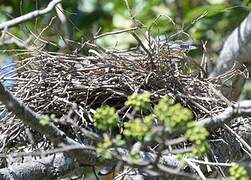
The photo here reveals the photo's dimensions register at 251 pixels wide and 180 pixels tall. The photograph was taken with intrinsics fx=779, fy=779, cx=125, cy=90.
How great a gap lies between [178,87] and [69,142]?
0.90 metres

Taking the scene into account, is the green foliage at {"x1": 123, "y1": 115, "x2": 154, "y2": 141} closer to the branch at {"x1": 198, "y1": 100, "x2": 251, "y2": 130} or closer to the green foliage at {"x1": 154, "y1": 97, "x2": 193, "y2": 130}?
the green foliage at {"x1": 154, "y1": 97, "x2": 193, "y2": 130}

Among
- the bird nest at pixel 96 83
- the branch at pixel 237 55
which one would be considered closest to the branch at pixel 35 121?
the bird nest at pixel 96 83

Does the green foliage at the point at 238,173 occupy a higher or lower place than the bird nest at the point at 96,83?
higher

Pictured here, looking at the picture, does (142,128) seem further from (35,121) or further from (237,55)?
(237,55)

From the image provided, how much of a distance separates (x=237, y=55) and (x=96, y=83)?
104 centimetres

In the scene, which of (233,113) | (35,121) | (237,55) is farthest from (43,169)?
(237,55)

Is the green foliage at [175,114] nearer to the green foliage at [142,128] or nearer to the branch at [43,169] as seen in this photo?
the green foliage at [142,128]

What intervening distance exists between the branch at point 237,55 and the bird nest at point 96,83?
0.60m

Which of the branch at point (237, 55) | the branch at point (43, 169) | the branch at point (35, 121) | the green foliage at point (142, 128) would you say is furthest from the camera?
the branch at point (237, 55)

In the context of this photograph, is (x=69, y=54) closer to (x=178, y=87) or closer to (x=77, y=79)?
(x=77, y=79)

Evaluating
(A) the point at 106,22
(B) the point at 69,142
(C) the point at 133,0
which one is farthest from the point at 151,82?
(A) the point at 106,22

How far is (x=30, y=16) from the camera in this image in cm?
196

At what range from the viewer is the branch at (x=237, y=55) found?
3.70m

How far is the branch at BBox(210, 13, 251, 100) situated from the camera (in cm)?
370
